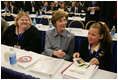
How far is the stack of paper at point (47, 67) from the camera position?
3.99ft

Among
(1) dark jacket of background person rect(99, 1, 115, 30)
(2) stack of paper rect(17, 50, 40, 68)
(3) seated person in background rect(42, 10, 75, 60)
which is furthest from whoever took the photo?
(1) dark jacket of background person rect(99, 1, 115, 30)

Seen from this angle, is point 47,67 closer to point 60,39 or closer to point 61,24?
point 60,39

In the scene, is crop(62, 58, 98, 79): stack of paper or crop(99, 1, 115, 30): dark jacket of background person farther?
crop(99, 1, 115, 30): dark jacket of background person

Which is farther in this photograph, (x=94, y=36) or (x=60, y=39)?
(x=60, y=39)

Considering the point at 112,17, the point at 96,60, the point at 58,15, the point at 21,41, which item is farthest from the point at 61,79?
the point at 112,17

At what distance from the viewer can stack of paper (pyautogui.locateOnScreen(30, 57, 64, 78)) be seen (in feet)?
3.99

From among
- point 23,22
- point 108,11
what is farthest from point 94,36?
point 108,11

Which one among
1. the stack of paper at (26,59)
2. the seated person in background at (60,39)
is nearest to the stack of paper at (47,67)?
the stack of paper at (26,59)

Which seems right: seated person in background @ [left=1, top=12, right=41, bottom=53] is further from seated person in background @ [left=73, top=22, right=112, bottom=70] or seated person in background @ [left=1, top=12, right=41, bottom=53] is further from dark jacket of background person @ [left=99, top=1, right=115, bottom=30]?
dark jacket of background person @ [left=99, top=1, right=115, bottom=30]

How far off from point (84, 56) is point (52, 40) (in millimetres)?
596

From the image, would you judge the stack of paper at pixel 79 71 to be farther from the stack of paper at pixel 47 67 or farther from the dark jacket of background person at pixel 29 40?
the dark jacket of background person at pixel 29 40

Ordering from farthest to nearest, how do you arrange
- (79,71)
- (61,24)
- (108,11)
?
1. (108,11)
2. (61,24)
3. (79,71)

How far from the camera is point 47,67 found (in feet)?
4.30

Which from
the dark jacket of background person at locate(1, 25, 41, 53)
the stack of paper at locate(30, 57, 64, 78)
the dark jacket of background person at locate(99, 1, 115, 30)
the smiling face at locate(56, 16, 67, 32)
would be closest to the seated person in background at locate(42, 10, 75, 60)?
the smiling face at locate(56, 16, 67, 32)
